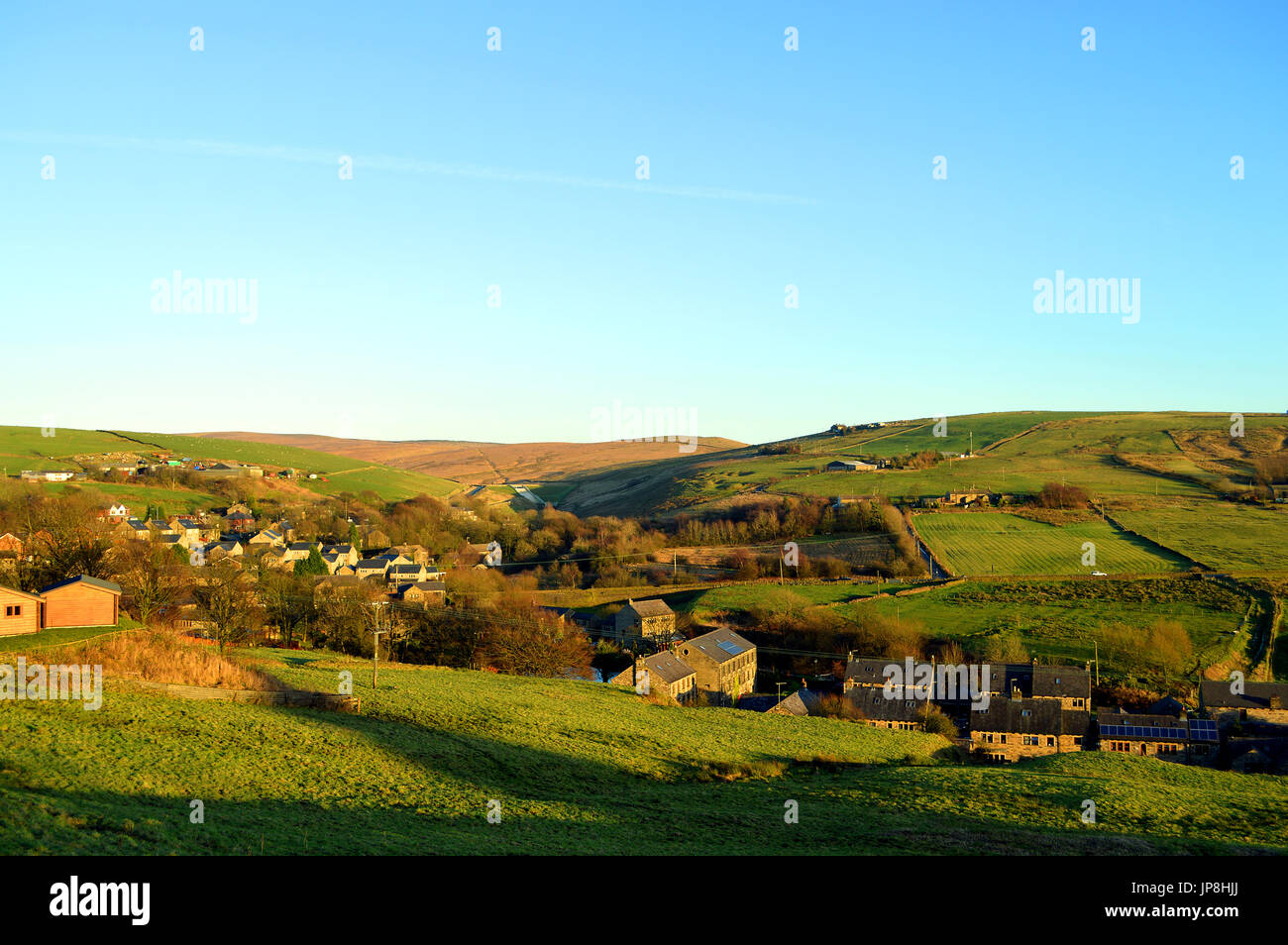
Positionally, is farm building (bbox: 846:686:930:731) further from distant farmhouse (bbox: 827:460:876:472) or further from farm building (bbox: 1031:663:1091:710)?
distant farmhouse (bbox: 827:460:876:472)

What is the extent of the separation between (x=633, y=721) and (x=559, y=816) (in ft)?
44.1

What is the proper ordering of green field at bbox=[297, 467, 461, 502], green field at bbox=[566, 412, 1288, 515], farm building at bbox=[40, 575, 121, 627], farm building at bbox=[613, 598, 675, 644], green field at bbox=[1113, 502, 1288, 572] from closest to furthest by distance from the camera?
farm building at bbox=[40, 575, 121, 627], farm building at bbox=[613, 598, 675, 644], green field at bbox=[1113, 502, 1288, 572], green field at bbox=[566, 412, 1288, 515], green field at bbox=[297, 467, 461, 502]

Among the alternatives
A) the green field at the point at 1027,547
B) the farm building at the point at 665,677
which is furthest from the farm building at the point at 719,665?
the green field at the point at 1027,547

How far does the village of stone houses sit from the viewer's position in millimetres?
16469

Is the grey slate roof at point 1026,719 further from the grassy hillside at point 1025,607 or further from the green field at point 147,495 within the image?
the green field at point 147,495

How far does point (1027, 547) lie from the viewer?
71.7 meters

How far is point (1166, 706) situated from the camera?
4241 cm

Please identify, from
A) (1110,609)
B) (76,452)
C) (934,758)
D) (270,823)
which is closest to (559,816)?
(270,823)

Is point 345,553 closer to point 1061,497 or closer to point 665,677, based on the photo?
point 665,677

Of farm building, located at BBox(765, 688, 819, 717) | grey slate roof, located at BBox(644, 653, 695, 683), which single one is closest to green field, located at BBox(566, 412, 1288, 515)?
grey slate roof, located at BBox(644, 653, 695, 683)

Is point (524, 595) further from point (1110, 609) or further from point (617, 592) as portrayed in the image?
point (1110, 609)

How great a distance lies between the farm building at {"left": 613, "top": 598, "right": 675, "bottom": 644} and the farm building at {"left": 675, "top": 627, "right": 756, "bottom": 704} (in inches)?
292

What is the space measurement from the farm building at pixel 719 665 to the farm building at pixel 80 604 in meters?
30.1

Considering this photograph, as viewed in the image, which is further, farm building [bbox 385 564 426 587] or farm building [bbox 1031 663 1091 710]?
farm building [bbox 385 564 426 587]
